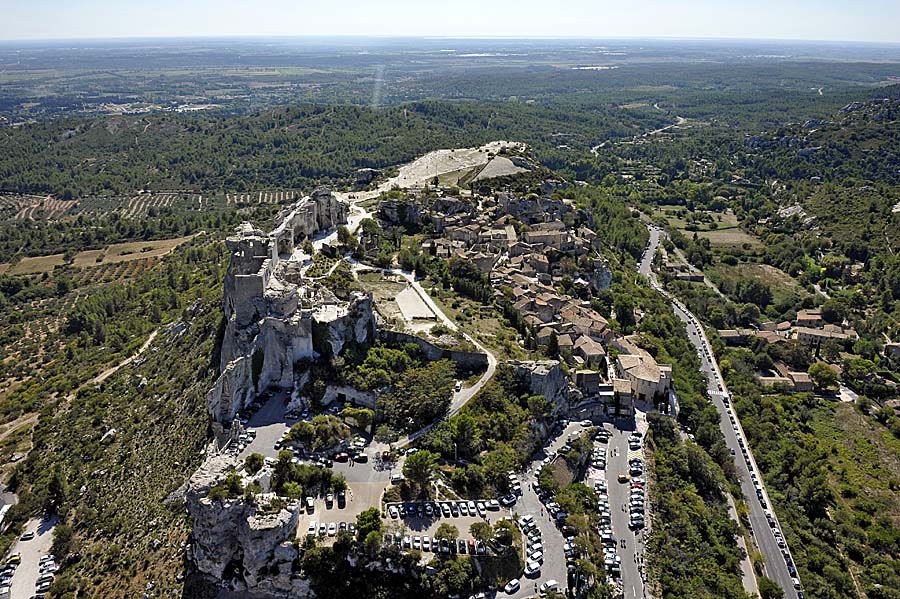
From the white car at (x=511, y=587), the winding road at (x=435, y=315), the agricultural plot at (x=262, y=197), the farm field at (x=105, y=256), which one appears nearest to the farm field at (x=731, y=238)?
the winding road at (x=435, y=315)

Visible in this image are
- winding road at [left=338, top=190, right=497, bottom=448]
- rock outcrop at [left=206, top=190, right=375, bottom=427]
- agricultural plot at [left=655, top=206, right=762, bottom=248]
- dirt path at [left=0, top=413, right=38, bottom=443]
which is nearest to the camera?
winding road at [left=338, top=190, right=497, bottom=448]

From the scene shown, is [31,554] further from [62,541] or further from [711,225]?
[711,225]

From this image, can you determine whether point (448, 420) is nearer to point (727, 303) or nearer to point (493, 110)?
point (727, 303)

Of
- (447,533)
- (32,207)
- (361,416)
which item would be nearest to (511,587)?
(447,533)

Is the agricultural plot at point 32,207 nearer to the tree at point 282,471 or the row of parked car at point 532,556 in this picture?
the tree at point 282,471

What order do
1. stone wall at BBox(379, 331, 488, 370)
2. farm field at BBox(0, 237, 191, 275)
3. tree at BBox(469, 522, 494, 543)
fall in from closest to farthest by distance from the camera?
tree at BBox(469, 522, 494, 543), stone wall at BBox(379, 331, 488, 370), farm field at BBox(0, 237, 191, 275)

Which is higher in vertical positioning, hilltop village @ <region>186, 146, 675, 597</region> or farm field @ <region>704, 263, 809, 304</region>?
hilltop village @ <region>186, 146, 675, 597</region>

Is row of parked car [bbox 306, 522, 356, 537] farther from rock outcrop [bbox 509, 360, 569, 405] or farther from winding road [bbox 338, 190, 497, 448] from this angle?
rock outcrop [bbox 509, 360, 569, 405]

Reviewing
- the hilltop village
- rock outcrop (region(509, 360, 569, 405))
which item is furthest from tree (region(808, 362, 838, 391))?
rock outcrop (region(509, 360, 569, 405))
